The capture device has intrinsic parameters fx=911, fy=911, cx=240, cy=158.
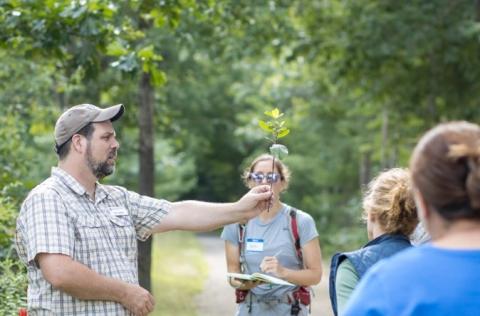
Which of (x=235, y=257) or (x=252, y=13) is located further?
(x=252, y=13)

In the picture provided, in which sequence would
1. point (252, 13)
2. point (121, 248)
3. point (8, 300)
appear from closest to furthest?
point (121, 248) < point (8, 300) < point (252, 13)

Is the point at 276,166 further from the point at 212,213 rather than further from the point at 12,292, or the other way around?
the point at 12,292

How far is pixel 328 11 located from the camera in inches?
717

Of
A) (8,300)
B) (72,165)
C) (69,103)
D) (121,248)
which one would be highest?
(69,103)

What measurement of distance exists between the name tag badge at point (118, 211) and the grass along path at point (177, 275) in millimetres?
8890

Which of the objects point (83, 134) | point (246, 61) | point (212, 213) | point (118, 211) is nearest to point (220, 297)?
point (246, 61)

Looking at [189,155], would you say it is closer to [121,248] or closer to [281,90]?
[281,90]

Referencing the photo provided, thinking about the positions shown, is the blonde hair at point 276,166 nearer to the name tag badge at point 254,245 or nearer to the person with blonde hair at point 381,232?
the name tag badge at point 254,245

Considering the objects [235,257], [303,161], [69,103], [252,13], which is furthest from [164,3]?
[303,161]

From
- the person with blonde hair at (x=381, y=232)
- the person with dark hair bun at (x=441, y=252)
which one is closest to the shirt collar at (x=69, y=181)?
the person with blonde hair at (x=381, y=232)

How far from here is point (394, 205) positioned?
158 inches

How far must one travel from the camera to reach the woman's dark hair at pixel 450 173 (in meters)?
2.51

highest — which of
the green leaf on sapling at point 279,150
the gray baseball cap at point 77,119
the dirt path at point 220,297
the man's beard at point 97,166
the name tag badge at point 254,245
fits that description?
the gray baseball cap at point 77,119

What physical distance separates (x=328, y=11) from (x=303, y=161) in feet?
54.1
